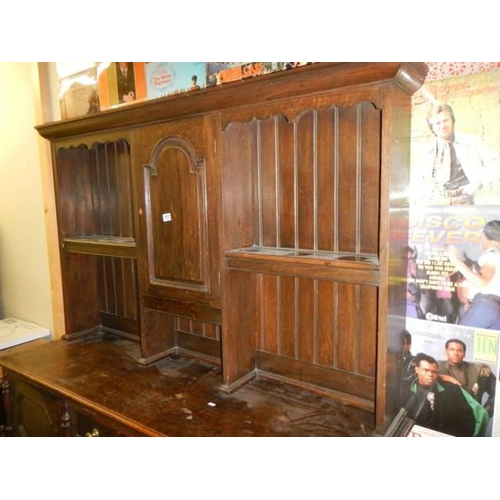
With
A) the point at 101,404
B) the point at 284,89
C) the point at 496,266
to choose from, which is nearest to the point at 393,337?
the point at 496,266

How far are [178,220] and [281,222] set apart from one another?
0.43 meters

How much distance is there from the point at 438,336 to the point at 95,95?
6.85ft

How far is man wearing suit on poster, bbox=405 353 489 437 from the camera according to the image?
1.38 meters

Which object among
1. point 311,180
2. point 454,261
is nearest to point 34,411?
point 311,180

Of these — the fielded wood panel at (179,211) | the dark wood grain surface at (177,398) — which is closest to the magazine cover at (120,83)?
the fielded wood panel at (179,211)

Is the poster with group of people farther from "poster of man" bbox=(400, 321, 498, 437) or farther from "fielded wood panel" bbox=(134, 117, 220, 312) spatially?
"fielded wood panel" bbox=(134, 117, 220, 312)

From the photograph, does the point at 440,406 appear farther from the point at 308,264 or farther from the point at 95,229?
the point at 95,229

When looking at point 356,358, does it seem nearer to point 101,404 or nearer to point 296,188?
point 296,188

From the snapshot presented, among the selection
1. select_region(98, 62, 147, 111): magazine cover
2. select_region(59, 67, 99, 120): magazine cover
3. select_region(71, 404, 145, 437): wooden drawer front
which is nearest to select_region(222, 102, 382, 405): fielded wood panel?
select_region(71, 404, 145, 437): wooden drawer front

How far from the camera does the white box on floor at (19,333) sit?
2441 mm

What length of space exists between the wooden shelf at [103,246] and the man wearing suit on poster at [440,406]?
1308 millimetres

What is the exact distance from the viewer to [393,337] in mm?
1324

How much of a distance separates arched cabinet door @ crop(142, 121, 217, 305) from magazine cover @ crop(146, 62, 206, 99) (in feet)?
1.13

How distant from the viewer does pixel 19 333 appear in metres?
2.54
